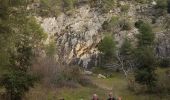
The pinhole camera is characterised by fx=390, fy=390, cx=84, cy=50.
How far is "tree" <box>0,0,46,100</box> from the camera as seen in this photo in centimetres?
2531

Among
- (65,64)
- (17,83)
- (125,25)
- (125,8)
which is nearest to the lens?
(17,83)

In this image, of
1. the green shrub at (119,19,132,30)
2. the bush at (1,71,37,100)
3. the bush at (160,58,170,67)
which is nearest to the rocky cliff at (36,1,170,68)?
the green shrub at (119,19,132,30)

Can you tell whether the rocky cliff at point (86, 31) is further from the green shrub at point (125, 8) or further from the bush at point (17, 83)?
the bush at point (17, 83)

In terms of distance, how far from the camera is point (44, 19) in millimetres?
89375

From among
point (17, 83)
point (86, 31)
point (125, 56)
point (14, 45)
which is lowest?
point (125, 56)

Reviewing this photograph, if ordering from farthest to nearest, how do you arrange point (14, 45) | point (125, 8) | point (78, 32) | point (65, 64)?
1. point (125, 8)
2. point (78, 32)
3. point (65, 64)
4. point (14, 45)

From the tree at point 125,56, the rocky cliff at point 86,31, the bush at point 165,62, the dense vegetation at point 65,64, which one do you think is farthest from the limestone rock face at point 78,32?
the bush at point 165,62

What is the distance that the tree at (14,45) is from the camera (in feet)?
83.0

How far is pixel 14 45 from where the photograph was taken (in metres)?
26.9

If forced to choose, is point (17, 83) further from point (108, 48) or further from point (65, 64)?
point (108, 48)

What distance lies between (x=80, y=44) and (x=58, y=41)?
17.5 ft

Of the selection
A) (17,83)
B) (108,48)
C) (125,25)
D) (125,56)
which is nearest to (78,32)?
(125,25)

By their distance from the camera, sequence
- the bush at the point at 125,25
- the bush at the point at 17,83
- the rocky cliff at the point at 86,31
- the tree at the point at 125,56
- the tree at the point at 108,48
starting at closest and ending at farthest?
the bush at the point at 17,83 < the tree at the point at 125,56 < the tree at the point at 108,48 < the rocky cliff at the point at 86,31 < the bush at the point at 125,25

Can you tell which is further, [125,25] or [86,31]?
[125,25]
